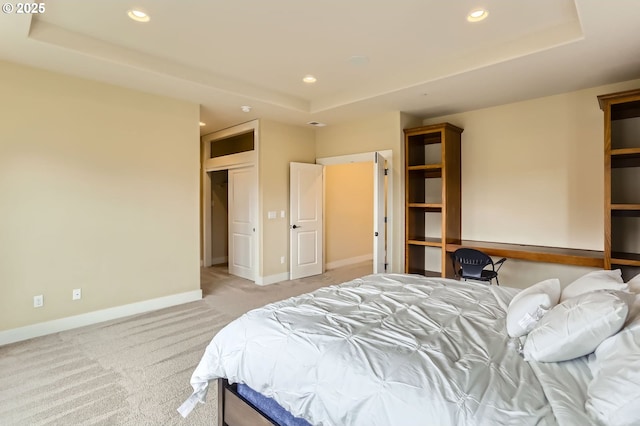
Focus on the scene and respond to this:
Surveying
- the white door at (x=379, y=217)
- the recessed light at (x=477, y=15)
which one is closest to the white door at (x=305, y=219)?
the white door at (x=379, y=217)

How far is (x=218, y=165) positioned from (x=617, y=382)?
6114mm

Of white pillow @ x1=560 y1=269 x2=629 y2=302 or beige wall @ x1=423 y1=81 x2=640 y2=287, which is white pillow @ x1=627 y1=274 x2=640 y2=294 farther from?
beige wall @ x1=423 y1=81 x2=640 y2=287

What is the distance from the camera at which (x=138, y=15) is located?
2.65 meters

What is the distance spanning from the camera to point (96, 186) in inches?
146

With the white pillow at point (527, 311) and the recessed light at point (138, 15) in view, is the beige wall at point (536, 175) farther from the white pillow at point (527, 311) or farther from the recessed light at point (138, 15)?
the recessed light at point (138, 15)

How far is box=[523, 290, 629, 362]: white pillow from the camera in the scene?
1248 mm

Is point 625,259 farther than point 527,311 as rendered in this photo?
Yes

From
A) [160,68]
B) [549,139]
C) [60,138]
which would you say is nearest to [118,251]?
[60,138]

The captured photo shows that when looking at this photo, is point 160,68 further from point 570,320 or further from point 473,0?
point 570,320

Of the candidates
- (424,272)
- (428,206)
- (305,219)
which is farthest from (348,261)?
(428,206)

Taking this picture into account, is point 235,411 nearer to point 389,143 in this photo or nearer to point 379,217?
point 379,217

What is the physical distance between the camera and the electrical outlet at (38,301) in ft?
11.0

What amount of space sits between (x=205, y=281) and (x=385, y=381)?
489 cm

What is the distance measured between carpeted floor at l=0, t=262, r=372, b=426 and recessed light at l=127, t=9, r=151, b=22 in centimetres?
284
